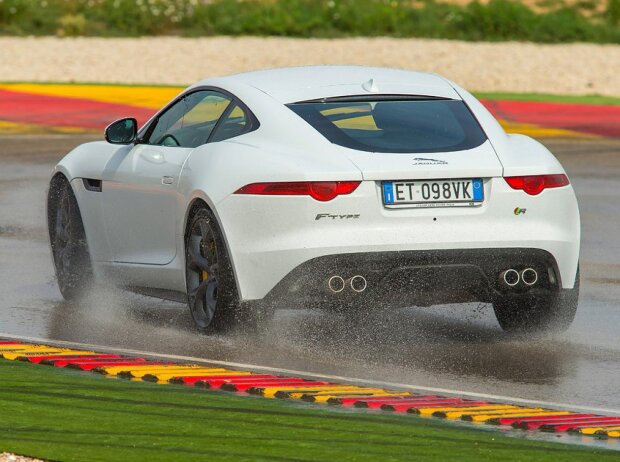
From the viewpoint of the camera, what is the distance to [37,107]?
89.8ft

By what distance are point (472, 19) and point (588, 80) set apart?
12.5 m

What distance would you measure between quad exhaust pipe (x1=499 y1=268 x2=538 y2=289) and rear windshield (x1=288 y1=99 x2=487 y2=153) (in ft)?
2.27

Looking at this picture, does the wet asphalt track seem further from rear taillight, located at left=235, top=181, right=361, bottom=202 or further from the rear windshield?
the rear windshield

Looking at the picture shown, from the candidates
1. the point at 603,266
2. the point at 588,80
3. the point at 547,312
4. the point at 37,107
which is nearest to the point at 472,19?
the point at 588,80

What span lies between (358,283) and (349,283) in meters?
0.05

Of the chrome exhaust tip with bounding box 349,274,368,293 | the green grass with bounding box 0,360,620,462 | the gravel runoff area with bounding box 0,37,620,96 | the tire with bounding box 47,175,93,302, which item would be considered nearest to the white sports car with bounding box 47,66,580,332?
the chrome exhaust tip with bounding box 349,274,368,293

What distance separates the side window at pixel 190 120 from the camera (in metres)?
10.2

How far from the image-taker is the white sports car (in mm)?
9000

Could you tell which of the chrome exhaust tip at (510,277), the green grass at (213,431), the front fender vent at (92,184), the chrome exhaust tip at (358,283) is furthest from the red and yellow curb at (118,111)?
the green grass at (213,431)

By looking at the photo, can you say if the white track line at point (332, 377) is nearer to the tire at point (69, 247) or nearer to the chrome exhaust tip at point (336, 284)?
the chrome exhaust tip at point (336, 284)

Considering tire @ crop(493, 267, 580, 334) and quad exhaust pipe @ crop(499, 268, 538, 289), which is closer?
quad exhaust pipe @ crop(499, 268, 538, 289)

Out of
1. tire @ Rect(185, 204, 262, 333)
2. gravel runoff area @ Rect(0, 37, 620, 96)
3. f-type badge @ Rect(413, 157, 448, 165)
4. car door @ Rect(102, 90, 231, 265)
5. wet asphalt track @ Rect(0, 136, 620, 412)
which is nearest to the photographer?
wet asphalt track @ Rect(0, 136, 620, 412)

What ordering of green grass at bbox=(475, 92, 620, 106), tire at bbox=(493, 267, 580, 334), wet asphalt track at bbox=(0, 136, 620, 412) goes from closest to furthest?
wet asphalt track at bbox=(0, 136, 620, 412) → tire at bbox=(493, 267, 580, 334) → green grass at bbox=(475, 92, 620, 106)

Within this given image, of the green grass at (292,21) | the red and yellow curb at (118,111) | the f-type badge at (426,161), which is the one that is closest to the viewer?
the f-type badge at (426,161)
